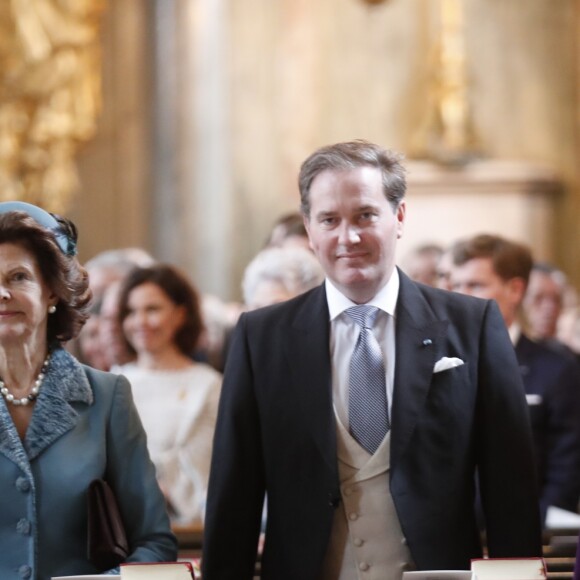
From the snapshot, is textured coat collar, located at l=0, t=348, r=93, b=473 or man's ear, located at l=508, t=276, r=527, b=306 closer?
textured coat collar, located at l=0, t=348, r=93, b=473

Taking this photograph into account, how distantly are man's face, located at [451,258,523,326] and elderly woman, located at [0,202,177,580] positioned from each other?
225cm

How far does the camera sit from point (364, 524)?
380cm

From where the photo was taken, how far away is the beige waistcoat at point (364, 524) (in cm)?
379

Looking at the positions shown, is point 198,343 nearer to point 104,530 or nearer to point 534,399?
point 534,399

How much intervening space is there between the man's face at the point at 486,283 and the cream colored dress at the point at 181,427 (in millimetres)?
1173

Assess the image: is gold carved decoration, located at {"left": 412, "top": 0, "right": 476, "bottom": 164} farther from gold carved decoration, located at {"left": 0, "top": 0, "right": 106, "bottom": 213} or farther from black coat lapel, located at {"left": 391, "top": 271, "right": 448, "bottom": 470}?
black coat lapel, located at {"left": 391, "top": 271, "right": 448, "bottom": 470}

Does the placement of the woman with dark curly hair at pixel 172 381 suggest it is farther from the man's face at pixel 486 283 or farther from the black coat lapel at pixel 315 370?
the black coat lapel at pixel 315 370

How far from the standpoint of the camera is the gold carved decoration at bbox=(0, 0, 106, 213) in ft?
38.3

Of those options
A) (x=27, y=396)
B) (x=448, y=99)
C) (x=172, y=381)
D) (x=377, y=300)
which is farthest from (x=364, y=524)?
(x=448, y=99)

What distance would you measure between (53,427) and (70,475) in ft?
0.45

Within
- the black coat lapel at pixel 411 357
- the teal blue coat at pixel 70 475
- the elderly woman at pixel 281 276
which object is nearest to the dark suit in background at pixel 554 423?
the elderly woman at pixel 281 276

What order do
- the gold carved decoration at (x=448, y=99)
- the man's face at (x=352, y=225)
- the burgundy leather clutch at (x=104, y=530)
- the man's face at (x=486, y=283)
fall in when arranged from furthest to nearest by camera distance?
1. the gold carved decoration at (x=448, y=99)
2. the man's face at (x=486, y=283)
3. the man's face at (x=352, y=225)
4. the burgundy leather clutch at (x=104, y=530)

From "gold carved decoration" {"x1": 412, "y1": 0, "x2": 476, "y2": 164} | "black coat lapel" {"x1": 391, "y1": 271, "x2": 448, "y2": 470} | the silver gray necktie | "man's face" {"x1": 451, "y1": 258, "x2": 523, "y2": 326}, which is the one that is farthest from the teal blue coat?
"gold carved decoration" {"x1": 412, "y1": 0, "x2": 476, "y2": 164}

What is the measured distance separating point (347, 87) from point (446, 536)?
10165mm
